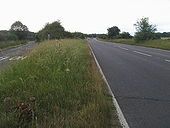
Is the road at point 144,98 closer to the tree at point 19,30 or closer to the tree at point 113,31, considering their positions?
the tree at point 19,30

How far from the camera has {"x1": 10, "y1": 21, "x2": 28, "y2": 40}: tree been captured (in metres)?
117

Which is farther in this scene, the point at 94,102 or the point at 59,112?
the point at 94,102

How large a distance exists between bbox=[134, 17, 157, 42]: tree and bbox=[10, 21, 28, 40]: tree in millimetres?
78376

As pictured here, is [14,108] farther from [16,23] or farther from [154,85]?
[16,23]

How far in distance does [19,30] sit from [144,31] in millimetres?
85019

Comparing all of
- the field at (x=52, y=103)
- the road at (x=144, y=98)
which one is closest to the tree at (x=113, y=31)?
the road at (x=144, y=98)

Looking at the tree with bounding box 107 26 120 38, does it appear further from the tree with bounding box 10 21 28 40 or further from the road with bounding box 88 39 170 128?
the road with bounding box 88 39 170 128

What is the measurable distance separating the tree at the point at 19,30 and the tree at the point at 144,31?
78.4m

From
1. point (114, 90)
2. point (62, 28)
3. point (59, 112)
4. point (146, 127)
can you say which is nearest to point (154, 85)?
point (114, 90)

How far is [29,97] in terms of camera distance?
5.35m

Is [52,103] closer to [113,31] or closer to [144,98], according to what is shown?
[144,98]

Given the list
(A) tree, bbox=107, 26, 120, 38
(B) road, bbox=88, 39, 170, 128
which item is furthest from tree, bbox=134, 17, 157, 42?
(A) tree, bbox=107, 26, 120, 38

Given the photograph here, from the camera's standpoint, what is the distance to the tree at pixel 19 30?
117394 mm

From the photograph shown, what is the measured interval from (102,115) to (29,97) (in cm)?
188
